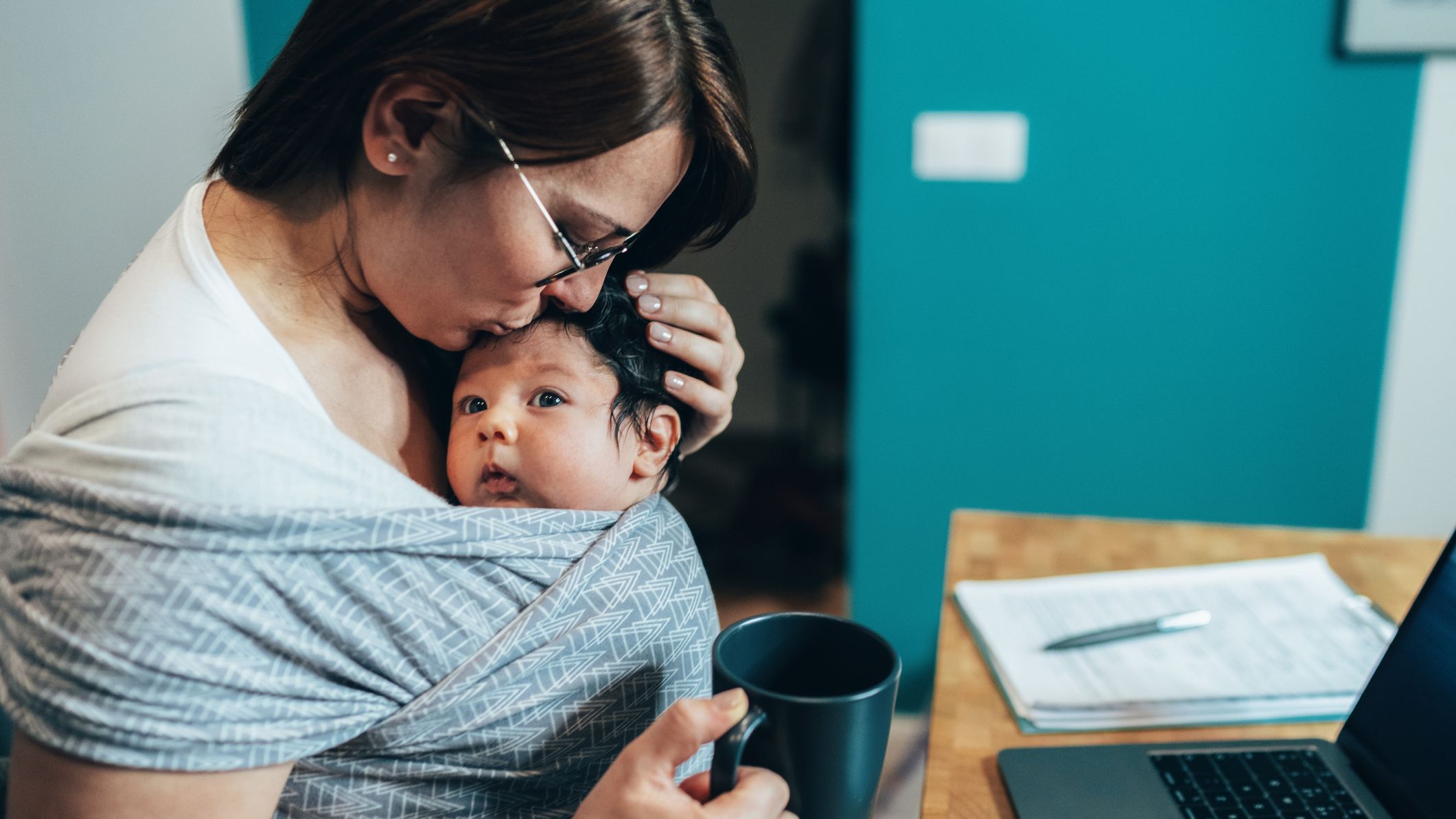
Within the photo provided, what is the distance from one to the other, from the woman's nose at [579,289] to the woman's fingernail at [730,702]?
39 cm

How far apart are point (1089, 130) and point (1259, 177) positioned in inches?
14.0

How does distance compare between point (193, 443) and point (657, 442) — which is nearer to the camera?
point (193, 443)

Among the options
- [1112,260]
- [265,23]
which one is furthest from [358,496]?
[1112,260]

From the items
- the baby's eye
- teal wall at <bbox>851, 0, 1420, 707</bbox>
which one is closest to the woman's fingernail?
the baby's eye

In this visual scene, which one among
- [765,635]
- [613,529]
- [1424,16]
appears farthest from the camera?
[1424,16]

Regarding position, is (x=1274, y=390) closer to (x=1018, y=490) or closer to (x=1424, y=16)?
(x=1018, y=490)

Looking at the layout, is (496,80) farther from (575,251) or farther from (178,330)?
(178,330)

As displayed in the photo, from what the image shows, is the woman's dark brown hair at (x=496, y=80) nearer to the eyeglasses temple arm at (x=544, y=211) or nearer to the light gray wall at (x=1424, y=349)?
the eyeglasses temple arm at (x=544, y=211)

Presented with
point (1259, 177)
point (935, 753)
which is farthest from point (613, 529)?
point (1259, 177)

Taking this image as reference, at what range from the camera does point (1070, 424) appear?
2346mm

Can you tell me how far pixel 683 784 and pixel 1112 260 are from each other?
6.16 feet

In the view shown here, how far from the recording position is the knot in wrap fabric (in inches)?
24.9

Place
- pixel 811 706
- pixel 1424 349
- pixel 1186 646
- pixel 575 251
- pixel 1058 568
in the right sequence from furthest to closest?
1. pixel 1424 349
2. pixel 1058 568
3. pixel 1186 646
4. pixel 575 251
5. pixel 811 706

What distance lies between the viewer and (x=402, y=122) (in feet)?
2.46
